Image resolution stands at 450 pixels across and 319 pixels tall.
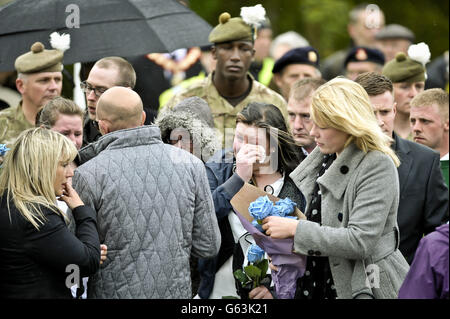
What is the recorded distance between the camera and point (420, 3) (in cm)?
1373

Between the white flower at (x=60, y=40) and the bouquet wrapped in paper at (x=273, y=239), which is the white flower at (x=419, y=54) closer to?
the white flower at (x=60, y=40)

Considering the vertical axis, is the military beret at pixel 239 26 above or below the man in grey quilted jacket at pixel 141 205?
above

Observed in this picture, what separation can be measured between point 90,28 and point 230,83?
5.25ft

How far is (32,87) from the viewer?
7.26 m

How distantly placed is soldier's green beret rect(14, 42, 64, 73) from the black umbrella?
0.31ft

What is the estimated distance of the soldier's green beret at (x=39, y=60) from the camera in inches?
272

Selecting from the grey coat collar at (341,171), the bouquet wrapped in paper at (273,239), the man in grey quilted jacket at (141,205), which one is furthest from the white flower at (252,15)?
the grey coat collar at (341,171)

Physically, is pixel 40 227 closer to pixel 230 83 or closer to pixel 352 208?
pixel 352 208

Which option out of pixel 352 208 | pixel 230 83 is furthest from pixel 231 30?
pixel 352 208

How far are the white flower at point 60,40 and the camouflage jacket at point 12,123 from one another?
2.57ft

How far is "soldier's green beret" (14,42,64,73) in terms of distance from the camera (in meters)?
6.91

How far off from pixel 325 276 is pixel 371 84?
5.70 feet

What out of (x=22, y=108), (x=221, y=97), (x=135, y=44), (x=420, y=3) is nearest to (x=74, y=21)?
(x=135, y=44)
